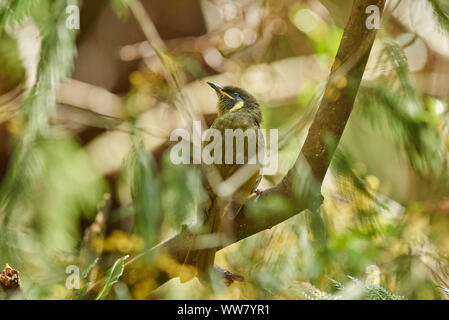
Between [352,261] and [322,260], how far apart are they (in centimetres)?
7

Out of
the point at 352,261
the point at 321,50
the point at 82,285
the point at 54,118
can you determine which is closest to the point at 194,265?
the point at 82,285

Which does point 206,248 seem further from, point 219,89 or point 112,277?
point 219,89

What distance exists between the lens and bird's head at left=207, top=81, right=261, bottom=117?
144 cm

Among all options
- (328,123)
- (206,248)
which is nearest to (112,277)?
(206,248)

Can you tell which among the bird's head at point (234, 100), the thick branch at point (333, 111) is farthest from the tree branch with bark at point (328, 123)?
the bird's head at point (234, 100)

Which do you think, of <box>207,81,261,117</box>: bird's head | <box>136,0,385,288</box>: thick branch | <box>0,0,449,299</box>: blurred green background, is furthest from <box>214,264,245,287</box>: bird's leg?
<box>207,81,261,117</box>: bird's head

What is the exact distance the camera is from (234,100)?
Answer: 1487 millimetres

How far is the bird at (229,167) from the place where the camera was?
49.9 inches

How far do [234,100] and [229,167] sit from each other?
0.21 meters

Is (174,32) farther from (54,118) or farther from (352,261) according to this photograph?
(352,261)

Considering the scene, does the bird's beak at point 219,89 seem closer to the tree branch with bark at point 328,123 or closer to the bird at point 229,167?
the bird at point 229,167

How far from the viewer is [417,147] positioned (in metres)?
1.32

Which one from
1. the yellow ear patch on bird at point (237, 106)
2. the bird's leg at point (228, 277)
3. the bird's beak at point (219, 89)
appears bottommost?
the bird's leg at point (228, 277)
